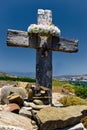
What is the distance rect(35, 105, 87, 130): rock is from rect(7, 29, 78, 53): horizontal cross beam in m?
3.57

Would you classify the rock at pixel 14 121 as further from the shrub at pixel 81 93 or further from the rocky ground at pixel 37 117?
the shrub at pixel 81 93

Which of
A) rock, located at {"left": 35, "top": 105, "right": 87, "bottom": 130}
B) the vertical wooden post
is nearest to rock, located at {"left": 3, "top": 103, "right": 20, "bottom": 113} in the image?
rock, located at {"left": 35, "top": 105, "right": 87, "bottom": 130}

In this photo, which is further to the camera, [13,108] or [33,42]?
[33,42]

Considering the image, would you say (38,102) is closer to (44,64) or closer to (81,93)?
(44,64)

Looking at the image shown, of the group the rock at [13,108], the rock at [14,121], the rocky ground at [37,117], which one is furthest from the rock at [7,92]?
the rock at [14,121]

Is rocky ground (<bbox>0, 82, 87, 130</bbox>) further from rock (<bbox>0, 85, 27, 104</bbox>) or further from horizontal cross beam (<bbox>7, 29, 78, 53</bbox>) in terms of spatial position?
horizontal cross beam (<bbox>7, 29, 78, 53</bbox>)

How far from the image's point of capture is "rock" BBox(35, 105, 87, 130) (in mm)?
7461

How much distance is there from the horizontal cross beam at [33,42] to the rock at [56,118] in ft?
11.7

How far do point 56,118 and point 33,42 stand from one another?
4261 millimetres

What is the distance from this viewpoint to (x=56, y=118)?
24.7 ft

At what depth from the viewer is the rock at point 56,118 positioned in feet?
24.5

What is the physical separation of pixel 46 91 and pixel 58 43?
6.48ft

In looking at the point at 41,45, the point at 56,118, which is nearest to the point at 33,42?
the point at 41,45

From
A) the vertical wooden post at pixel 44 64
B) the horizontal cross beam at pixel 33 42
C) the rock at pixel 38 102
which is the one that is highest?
the horizontal cross beam at pixel 33 42
